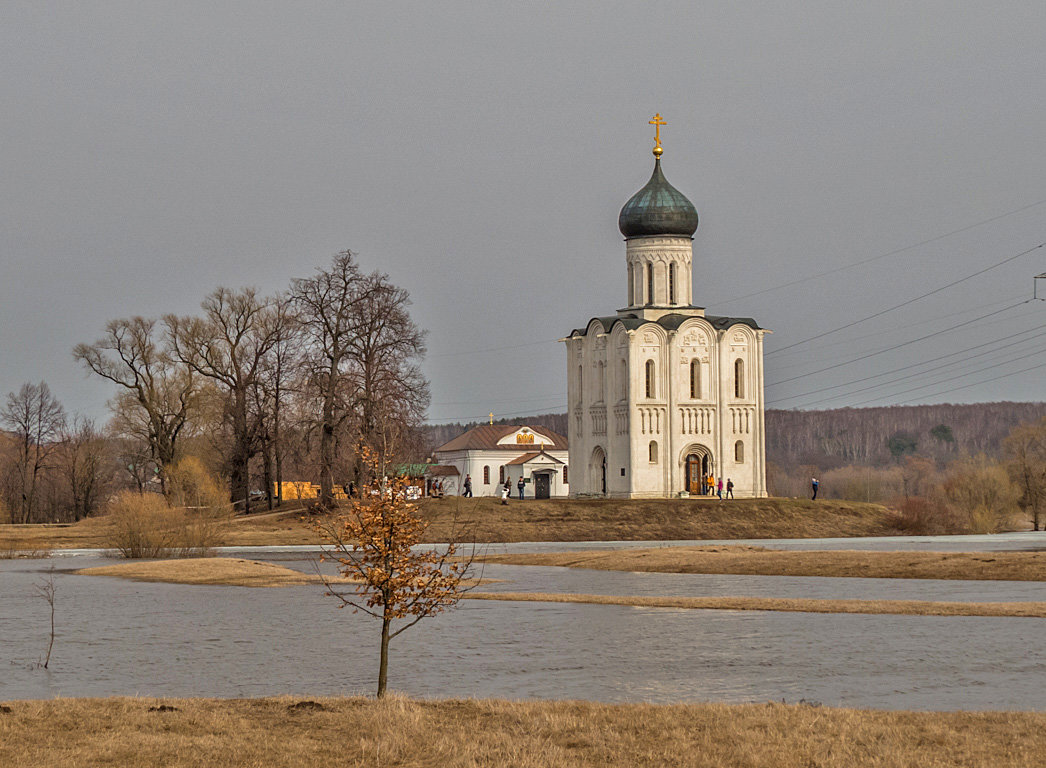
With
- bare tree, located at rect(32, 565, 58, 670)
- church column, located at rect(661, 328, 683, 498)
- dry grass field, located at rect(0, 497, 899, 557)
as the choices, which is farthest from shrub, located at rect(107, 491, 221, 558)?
church column, located at rect(661, 328, 683, 498)

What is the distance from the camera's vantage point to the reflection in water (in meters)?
18.3

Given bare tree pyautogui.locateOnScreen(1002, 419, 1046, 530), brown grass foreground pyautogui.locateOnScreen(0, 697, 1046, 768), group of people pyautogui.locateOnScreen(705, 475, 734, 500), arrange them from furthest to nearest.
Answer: bare tree pyautogui.locateOnScreen(1002, 419, 1046, 530)
group of people pyautogui.locateOnScreen(705, 475, 734, 500)
brown grass foreground pyautogui.locateOnScreen(0, 697, 1046, 768)

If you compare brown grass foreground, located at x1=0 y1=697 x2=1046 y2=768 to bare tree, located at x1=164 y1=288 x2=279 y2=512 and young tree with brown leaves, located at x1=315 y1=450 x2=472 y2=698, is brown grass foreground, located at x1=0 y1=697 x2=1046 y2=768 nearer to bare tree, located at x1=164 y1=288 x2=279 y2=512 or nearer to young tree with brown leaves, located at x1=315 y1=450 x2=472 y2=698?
young tree with brown leaves, located at x1=315 y1=450 x2=472 y2=698

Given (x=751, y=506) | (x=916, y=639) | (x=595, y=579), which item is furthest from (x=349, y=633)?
(x=751, y=506)

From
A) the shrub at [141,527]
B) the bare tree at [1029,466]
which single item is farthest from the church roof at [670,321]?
the shrub at [141,527]

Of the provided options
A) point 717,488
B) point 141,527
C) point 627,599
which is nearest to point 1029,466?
point 717,488

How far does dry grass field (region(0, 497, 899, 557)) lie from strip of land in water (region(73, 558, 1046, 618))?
16.6 metres

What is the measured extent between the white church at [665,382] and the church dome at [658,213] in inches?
2.2

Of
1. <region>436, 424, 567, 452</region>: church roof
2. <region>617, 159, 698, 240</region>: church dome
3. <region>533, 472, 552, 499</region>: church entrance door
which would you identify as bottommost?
<region>533, 472, 552, 499</region>: church entrance door

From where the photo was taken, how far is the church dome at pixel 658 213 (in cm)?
7738

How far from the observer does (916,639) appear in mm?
23266

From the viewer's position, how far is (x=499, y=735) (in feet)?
46.5

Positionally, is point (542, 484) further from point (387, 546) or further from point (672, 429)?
point (387, 546)

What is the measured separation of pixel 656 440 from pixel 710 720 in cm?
6088
